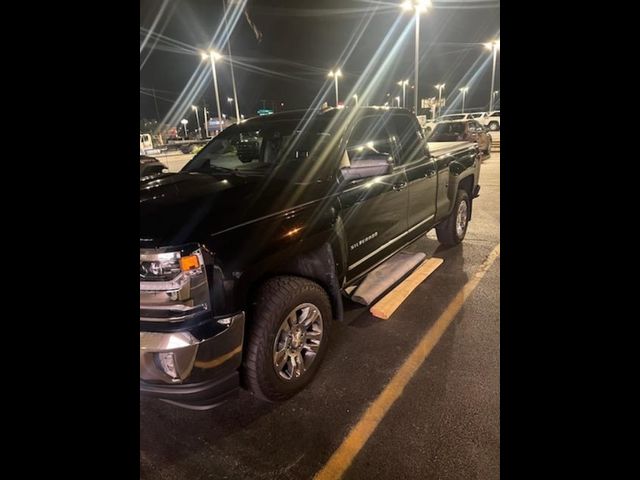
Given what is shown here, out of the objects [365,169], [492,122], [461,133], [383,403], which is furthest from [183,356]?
[492,122]

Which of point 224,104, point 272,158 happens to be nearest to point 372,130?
point 272,158

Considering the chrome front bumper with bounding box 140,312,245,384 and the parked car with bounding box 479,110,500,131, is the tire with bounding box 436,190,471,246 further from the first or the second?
the parked car with bounding box 479,110,500,131

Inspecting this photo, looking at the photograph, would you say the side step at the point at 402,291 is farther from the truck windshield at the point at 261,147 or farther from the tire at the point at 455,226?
the truck windshield at the point at 261,147

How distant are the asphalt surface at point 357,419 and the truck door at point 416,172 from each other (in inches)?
49.4

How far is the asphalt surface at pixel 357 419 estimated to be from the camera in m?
2.02

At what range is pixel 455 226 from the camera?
524 centimetres

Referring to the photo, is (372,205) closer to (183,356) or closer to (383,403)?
(383,403)
